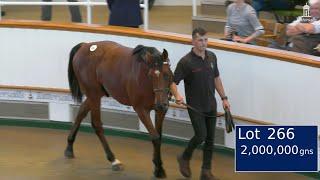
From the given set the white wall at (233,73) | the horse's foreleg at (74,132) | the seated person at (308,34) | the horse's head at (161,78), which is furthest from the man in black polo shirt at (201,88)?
the horse's foreleg at (74,132)

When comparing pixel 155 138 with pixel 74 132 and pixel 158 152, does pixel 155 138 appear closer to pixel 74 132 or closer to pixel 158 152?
pixel 158 152

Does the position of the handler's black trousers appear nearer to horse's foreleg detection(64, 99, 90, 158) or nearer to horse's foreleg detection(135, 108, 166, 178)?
horse's foreleg detection(135, 108, 166, 178)

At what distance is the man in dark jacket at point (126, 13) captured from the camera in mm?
8773

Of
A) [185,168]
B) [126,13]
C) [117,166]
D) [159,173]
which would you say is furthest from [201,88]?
[126,13]

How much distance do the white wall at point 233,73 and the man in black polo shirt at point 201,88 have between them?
1.84 ft

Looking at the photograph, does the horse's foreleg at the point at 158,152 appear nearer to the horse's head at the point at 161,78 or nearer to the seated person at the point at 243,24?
the horse's head at the point at 161,78

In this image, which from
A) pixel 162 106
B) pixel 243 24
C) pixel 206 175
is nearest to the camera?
pixel 162 106

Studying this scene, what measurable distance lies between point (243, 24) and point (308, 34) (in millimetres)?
1162

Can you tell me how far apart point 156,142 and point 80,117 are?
4.20ft

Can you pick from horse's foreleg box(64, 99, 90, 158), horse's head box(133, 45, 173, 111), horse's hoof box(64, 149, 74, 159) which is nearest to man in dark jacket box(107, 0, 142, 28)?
horse's foreleg box(64, 99, 90, 158)

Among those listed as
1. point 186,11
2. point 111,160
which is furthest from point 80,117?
point 186,11

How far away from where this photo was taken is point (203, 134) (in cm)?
670

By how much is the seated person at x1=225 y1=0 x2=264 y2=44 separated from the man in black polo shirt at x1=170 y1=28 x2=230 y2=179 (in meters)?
1.43

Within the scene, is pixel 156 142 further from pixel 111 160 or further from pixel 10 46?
pixel 10 46
